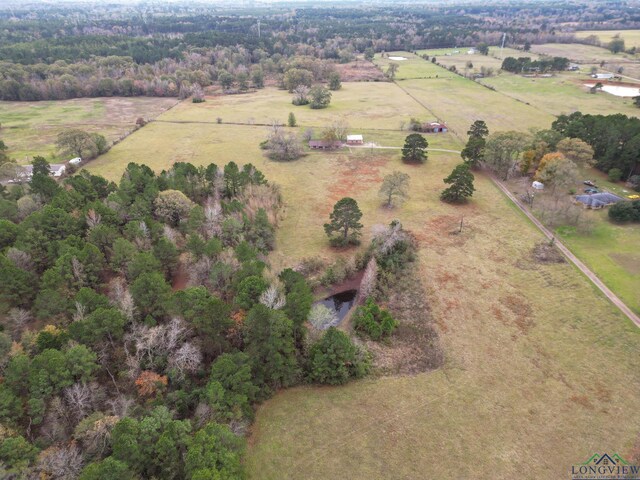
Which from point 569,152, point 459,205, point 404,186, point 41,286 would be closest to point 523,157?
point 569,152

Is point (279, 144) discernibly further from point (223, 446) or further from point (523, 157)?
point (223, 446)

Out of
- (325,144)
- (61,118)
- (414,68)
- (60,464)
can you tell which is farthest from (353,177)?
(414,68)

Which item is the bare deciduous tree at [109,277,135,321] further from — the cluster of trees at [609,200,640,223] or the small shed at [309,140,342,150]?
the cluster of trees at [609,200,640,223]

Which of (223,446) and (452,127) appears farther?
(452,127)

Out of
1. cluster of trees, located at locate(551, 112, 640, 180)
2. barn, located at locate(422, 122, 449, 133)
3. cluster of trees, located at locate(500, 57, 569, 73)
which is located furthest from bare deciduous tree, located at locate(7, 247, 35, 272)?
cluster of trees, located at locate(500, 57, 569, 73)

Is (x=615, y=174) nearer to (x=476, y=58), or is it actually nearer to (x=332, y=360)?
(x=332, y=360)

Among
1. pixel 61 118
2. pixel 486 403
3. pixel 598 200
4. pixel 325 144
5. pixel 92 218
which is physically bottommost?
pixel 486 403
